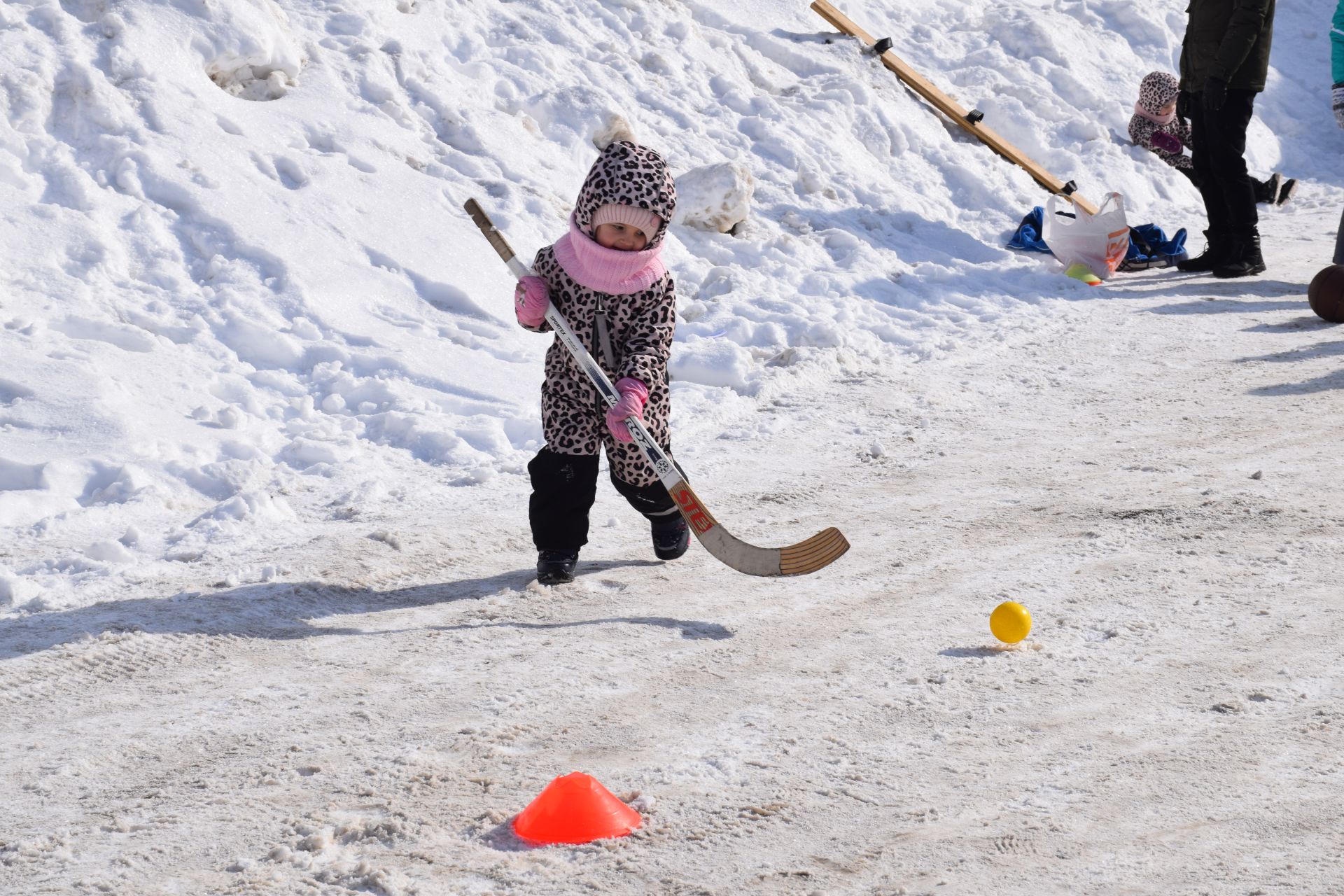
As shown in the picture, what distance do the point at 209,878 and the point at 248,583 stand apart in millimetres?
1604

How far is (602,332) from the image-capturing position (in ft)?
12.9

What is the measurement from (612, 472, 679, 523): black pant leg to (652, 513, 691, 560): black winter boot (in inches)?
0.8

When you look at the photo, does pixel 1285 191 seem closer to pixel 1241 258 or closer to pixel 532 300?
pixel 1241 258

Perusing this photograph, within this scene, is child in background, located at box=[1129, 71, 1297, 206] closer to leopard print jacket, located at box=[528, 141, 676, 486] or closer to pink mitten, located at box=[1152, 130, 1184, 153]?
pink mitten, located at box=[1152, 130, 1184, 153]

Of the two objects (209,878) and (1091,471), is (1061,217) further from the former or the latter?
(209,878)

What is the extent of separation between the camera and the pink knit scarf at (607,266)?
3824 millimetres

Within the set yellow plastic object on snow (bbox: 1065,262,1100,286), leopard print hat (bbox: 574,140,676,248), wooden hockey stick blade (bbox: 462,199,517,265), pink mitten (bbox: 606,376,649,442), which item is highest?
leopard print hat (bbox: 574,140,676,248)

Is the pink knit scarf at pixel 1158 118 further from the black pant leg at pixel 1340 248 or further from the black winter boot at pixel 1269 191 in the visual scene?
the black pant leg at pixel 1340 248

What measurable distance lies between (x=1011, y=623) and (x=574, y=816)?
1422 mm

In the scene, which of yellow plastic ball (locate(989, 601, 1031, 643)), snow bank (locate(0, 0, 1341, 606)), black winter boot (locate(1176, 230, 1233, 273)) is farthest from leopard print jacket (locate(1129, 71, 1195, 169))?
yellow plastic ball (locate(989, 601, 1031, 643))

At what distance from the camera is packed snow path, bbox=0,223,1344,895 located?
245 centimetres

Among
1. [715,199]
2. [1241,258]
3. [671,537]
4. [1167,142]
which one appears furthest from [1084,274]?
[671,537]

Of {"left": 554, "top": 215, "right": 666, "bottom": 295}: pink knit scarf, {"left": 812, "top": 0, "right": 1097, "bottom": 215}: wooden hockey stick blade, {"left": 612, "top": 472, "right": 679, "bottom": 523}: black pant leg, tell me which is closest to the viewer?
{"left": 554, "top": 215, "right": 666, "bottom": 295}: pink knit scarf

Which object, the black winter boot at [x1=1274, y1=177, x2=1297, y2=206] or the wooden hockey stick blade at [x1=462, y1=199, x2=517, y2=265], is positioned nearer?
the wooden hockey stick blade at [x1=462, y1=199, x2=517, y2=265]
